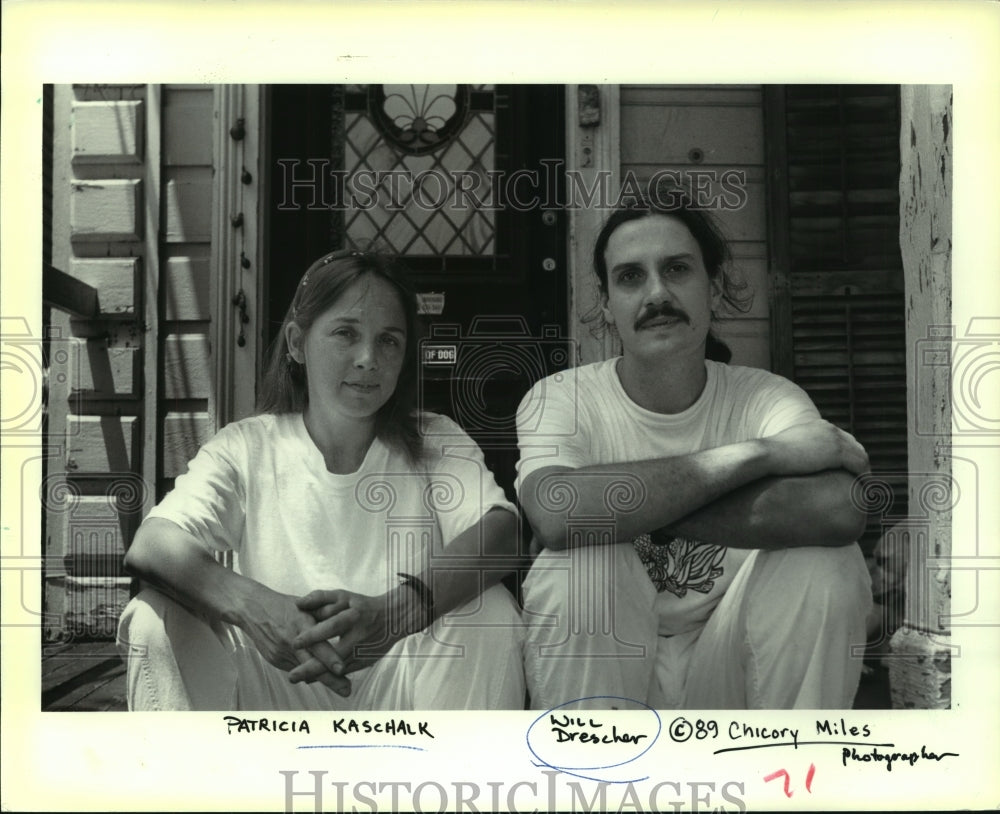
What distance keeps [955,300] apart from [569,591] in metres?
1.78

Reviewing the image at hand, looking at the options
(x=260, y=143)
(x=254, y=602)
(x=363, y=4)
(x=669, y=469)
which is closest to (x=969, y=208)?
(x=669, y=469)

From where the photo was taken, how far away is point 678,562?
13.2ft

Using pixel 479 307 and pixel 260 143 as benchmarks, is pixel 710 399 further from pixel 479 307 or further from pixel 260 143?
pixel 260 143

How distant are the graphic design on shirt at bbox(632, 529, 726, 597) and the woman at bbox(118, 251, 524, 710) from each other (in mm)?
486

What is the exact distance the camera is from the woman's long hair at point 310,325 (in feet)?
13.4

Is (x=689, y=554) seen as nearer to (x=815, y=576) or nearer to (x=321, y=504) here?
(x=815, y=576)

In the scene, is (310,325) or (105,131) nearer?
Result: (310,325)

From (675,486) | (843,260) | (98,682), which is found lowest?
(98,682)

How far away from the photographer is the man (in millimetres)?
3986

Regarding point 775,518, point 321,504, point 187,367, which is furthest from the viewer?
point 187,367

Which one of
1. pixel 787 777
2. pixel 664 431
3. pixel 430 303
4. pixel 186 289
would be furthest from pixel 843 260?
pixel 186 289

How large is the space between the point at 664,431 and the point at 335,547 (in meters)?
1.25

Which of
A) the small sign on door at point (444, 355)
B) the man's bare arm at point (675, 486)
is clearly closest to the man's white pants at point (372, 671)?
the man's bare arm at point (675, 486)

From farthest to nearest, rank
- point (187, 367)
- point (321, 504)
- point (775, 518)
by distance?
point (187, 367) < point (321, 504) < point (775, 518)
